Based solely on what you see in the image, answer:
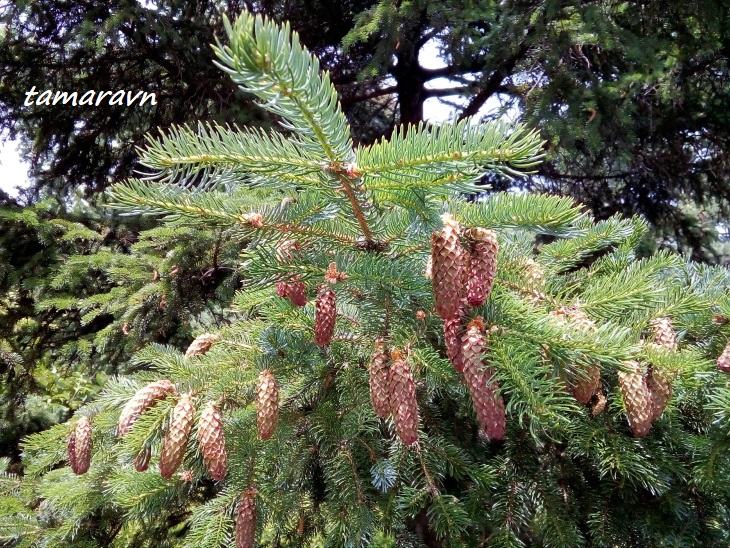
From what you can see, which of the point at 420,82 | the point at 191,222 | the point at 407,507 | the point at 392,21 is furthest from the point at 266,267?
the point at 420,82

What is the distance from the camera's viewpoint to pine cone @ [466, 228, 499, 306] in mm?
740

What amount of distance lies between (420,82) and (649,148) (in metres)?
1.82

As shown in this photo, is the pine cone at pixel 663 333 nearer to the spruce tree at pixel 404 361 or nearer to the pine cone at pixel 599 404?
the spruce tree at pixel 404 361

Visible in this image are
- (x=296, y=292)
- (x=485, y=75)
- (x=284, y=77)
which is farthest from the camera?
Answer: (x=485, y=75)

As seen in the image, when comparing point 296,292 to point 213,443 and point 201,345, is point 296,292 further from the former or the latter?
point 201,345

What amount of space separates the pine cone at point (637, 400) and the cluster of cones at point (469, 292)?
221 millimetres

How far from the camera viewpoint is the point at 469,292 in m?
0.74

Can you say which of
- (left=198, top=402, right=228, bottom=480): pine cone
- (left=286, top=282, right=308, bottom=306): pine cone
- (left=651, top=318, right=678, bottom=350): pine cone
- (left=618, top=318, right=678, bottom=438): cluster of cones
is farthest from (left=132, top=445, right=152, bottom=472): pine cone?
(left=651, top=318, right=678, bottom=350): pine cone

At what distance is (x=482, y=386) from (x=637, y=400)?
10.6 inches

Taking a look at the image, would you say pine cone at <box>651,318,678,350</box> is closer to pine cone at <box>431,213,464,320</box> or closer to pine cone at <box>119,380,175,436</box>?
pine cone at <box>431,213,464,320</box>

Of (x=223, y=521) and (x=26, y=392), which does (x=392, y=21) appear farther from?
(x=26, y=392)

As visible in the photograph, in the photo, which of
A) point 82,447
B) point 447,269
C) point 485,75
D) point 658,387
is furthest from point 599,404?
point 485,75

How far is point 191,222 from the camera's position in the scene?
720 millimetres

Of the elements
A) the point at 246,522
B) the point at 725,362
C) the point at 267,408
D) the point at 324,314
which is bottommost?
the point at 246,522
